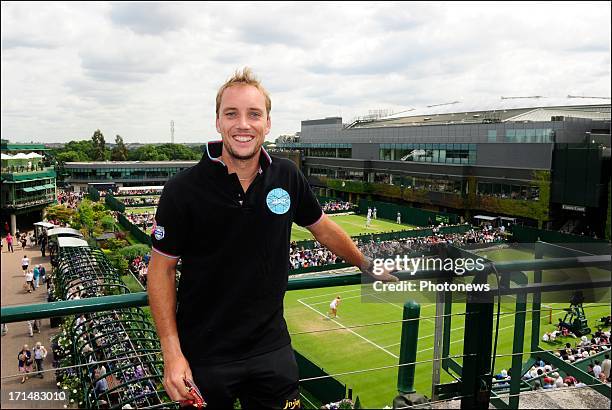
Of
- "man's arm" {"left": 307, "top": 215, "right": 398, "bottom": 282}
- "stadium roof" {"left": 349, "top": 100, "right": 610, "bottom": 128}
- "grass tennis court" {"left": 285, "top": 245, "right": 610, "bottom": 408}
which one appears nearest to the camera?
"man's arm" {"left": 307, "top": 215, "right": 398, "bottom": 282}

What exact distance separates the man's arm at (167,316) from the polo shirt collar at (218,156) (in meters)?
0.54

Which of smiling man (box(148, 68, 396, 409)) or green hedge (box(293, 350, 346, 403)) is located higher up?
smiling man (box(148, 68, 396, 409))

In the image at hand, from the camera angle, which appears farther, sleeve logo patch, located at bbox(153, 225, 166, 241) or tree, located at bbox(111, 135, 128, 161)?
tree, located at bbox(111, 135, 128, 161)

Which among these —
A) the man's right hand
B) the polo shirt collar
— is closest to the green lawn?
the polo shirt collar

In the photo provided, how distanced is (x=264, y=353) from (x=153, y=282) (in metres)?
0.69

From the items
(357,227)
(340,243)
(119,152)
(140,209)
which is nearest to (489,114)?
(357,227)

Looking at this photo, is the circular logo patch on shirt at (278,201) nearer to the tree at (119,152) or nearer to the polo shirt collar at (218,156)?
the polo shirt collar at (218,156)

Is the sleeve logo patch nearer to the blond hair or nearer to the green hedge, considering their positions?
the blond hair

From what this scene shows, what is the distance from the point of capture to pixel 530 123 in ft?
134

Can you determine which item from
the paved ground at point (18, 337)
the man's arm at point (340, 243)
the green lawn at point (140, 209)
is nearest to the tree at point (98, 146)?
the green lawn at point (140, 209)

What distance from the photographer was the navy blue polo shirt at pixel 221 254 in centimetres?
248

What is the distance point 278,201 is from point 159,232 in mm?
635

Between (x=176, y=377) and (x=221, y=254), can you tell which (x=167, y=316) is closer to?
(x=176, y=377)

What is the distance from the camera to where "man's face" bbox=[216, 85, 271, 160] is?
8.59 feet
